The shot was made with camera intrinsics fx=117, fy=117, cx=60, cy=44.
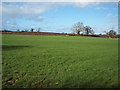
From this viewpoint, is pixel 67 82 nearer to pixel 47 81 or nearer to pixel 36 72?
pixel 47 81

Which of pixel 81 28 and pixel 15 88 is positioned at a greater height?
pixel 81 28

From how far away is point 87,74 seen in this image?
351 cm

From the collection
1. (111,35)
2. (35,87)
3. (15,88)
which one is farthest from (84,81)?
(111,35)

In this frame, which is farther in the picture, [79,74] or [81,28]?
[81,28]

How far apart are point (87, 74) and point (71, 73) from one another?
0.48 meters

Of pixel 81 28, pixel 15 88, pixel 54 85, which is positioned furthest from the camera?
pixel 81 28

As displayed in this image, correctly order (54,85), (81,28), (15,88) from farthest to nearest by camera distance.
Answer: (81,28) < (54,85) < (15,88)

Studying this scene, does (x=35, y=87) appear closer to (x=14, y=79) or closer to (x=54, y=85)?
(x=54, y=85)

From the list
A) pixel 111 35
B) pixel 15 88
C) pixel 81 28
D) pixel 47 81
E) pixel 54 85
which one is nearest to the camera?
pixel 15 88

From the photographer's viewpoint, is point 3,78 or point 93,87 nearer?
point 93,87

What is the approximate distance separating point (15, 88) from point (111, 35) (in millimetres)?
37738

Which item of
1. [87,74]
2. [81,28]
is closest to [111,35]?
[81,28]

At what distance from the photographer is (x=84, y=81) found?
3059 mm

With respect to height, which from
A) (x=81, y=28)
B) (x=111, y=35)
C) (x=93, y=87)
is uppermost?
(x=81, y=28)
